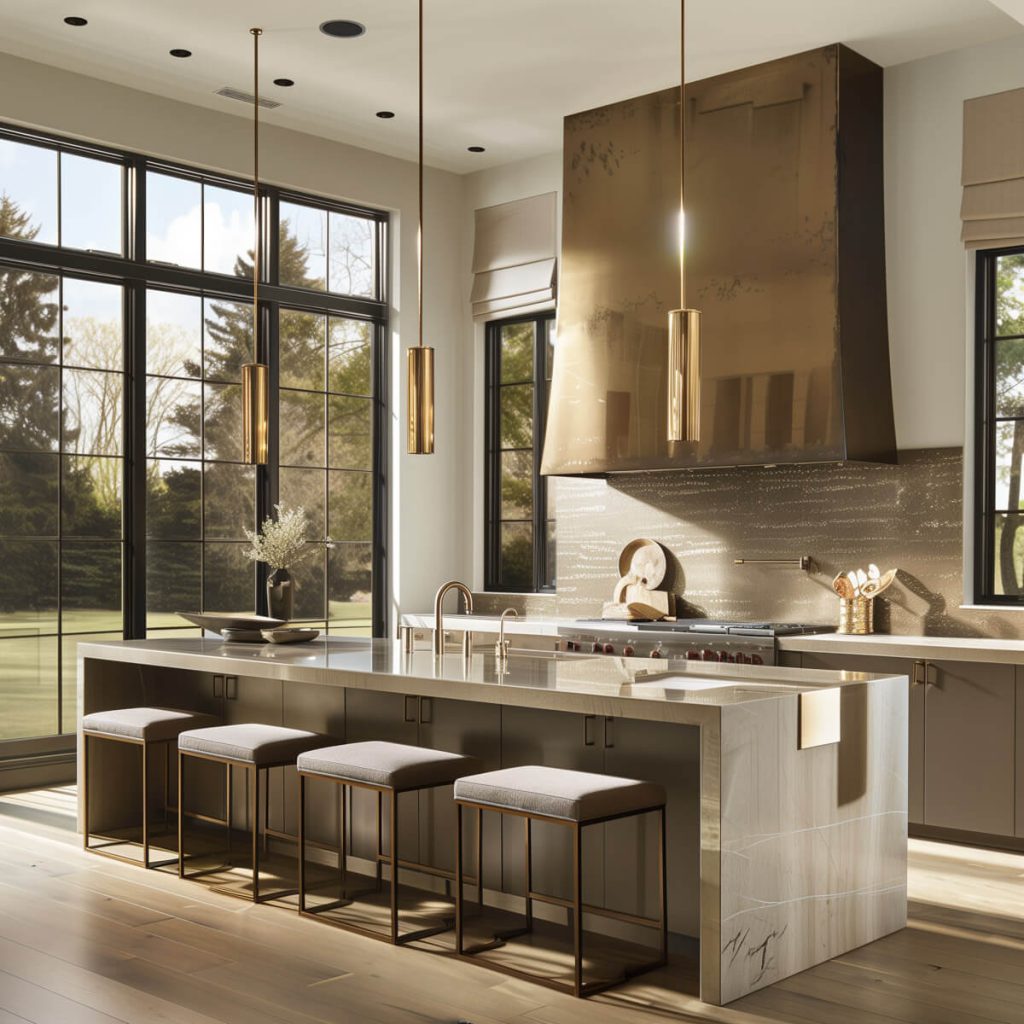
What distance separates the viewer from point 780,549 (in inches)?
249

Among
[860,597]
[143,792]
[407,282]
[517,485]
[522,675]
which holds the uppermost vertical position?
[407,282]

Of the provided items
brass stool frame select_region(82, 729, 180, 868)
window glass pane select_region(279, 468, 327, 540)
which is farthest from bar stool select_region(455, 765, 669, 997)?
window glass pane select_region(279, 468, 327, 540)

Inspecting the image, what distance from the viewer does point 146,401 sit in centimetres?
661

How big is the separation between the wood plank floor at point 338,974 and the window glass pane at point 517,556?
3632 millimetres

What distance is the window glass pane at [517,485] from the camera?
306 inches

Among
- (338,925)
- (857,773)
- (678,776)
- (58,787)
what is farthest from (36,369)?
(857,773)

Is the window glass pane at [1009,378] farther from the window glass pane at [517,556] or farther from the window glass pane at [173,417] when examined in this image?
the window glass pane at [173,417]

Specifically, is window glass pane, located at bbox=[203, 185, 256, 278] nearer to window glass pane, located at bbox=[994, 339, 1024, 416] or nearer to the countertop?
the countertop

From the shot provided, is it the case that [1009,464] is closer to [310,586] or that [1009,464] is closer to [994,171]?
[994,171]

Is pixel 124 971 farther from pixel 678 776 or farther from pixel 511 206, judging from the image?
pixel 511 206

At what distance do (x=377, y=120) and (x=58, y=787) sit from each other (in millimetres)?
3908

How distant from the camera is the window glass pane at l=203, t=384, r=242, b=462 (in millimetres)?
6895

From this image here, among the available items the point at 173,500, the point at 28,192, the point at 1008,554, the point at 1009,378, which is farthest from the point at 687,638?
the point at 28,192

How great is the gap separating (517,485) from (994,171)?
3.35 meters
